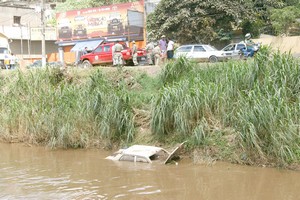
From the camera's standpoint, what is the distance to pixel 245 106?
329 inches

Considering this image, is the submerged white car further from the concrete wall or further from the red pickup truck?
the concrete wall

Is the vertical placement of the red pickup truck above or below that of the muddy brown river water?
above

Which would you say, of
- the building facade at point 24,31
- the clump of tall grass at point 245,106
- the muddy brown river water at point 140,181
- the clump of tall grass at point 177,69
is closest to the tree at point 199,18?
the clump of tall grass at point 177,69

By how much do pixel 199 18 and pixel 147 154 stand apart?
61.4 feet

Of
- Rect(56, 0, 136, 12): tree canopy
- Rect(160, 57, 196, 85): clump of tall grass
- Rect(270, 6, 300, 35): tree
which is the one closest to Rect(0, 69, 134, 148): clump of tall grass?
Answer: Rect(160, 57, 196, 85): clump of tall grass

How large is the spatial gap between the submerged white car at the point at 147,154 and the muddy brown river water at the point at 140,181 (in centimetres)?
17

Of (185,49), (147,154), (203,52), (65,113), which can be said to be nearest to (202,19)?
(185,49)

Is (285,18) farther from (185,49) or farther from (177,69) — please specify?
(177,69)

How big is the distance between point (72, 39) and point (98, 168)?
84.5 ft

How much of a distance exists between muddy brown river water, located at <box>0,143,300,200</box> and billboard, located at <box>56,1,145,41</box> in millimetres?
19958

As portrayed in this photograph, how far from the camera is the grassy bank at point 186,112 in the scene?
7980 mm

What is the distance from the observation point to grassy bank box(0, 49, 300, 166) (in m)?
7.98

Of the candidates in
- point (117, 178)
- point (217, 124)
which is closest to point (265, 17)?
point (217, 124)

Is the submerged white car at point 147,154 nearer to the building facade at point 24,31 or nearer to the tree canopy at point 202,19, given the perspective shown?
the tree canopy at point 202,19
